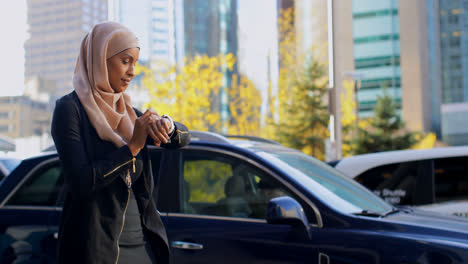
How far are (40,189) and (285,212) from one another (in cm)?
190

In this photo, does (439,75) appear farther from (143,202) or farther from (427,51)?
(143,202)

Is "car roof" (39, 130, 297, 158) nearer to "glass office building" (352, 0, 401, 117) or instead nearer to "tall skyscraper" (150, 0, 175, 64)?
"glass office building" (352, 0, 401, 117)

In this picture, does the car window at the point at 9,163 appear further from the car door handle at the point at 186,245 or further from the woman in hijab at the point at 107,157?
the woman in hijab at the point at 107,157

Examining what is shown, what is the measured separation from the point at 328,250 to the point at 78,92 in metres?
1.57

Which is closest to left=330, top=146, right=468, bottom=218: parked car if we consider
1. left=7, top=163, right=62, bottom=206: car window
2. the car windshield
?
the car windshield

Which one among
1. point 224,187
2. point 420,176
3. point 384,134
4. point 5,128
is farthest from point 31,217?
point 5,128

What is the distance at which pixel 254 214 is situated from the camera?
125 inches

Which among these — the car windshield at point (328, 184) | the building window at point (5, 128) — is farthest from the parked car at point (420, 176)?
the building window at point (5, 128)

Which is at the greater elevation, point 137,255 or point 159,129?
point 159,129

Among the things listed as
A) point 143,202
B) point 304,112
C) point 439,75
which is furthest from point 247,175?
point 439,75

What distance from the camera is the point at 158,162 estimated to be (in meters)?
3.45

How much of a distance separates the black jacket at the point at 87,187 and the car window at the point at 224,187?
1325 mm

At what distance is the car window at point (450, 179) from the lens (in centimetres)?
554

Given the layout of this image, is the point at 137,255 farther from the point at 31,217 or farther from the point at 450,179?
the point at 450,179
